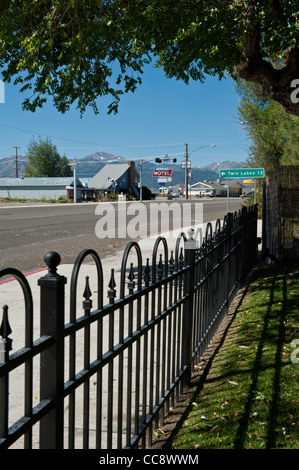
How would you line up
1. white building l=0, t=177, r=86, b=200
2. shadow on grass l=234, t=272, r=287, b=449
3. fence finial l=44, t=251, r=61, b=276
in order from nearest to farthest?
1. fence finial l=44, t=251, r=61, b=276
2. shadow on grass l=234, t=272, r=287, b=449
3. white building l=0, t=177, r=86, b=200

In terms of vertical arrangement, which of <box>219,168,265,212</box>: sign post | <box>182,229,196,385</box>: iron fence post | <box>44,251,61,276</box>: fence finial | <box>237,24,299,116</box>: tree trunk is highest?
<box>237,24,299,116</box>: tree trunk

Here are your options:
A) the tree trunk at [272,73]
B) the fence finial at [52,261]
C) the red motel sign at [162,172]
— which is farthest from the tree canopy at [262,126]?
the red motel sign at [162,172]

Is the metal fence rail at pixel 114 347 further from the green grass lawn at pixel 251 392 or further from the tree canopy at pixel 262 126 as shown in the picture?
the tree canopy at pixel 262 126

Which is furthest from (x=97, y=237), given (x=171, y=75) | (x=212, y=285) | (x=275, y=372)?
(x=275, y=372)

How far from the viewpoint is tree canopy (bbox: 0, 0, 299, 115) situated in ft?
Answer: 26.7

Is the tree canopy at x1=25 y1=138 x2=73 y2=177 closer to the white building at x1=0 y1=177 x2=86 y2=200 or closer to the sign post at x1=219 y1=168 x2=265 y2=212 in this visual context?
the white building at x1=0 y1=177 x2=86 y2=200

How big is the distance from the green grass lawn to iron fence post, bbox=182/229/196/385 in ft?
1.17

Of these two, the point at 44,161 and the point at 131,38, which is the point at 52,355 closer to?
the point at 131,38

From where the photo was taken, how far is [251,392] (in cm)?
412

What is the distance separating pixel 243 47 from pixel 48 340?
825cm

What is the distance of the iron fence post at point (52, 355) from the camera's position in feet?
6.53

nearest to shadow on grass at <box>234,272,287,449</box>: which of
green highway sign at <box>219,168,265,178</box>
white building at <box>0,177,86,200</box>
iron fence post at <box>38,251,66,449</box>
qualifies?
iron fence post at <box>38,251,66,449</box>
